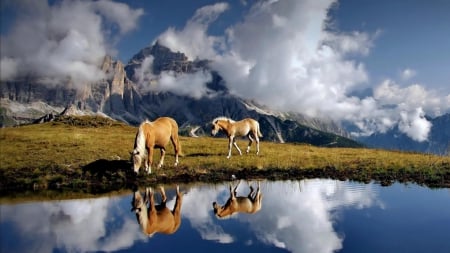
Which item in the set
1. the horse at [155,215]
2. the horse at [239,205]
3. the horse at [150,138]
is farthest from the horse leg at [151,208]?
the horse at [239,205]

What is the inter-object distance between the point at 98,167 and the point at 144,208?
9.17 m

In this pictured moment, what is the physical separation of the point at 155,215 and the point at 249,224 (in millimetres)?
4333

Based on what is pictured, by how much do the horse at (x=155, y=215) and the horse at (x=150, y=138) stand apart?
124 inches

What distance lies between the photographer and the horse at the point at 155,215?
57.5 ft

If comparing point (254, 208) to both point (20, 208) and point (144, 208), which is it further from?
point (20, 208)

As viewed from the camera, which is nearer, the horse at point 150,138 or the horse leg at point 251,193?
the horse leg at point 251,193

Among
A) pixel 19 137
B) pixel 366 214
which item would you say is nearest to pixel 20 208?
pixel 366 214

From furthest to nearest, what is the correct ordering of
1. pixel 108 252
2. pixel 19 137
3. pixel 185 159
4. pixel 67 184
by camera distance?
pixel 19 137 < pixel 185 159 < pixel 67 184 < pixel 108 252

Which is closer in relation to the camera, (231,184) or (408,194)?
(408,194)

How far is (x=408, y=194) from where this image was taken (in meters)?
25.8

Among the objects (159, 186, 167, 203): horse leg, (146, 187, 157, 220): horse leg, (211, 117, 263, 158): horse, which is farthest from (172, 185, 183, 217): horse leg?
(211, 117, 263, 158): horse

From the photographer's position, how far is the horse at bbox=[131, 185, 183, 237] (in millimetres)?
17516

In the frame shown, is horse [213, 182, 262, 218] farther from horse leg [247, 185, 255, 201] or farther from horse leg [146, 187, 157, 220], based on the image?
horse leg [146, 187, 157, 220]

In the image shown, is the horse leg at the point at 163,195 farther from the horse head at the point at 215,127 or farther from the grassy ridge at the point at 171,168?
the horse head at the point at 215,127
